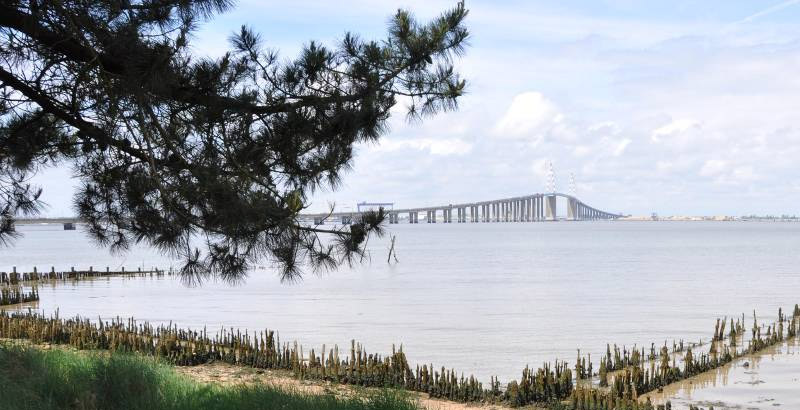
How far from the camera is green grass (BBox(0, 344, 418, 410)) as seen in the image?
27.1 ft

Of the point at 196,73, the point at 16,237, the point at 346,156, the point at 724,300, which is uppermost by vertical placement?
the point at 196,73

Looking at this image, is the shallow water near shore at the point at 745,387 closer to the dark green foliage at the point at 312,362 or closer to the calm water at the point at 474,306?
the dark green foliage at the point at 312,362

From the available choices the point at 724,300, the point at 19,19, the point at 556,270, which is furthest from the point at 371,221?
the point at 556,270

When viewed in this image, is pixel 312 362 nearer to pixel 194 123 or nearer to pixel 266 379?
pixel 266 379

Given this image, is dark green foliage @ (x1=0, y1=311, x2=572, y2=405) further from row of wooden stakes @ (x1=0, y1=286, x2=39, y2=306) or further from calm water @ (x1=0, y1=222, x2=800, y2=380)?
row of wooden stakes @ (x1=0, y1=286, x2=39, y2=306)

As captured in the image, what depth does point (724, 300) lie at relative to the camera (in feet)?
125

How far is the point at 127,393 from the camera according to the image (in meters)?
8.74

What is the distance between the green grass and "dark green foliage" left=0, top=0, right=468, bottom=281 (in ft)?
4.11

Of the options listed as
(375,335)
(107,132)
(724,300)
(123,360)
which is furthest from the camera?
(724,300)

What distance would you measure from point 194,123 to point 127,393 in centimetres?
283

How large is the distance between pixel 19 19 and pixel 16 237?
2.77 metres

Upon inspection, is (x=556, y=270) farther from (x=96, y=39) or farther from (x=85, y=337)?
(x=96, y=39)

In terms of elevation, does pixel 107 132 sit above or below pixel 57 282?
above

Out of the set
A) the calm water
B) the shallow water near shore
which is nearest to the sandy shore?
the shallow water near shore
